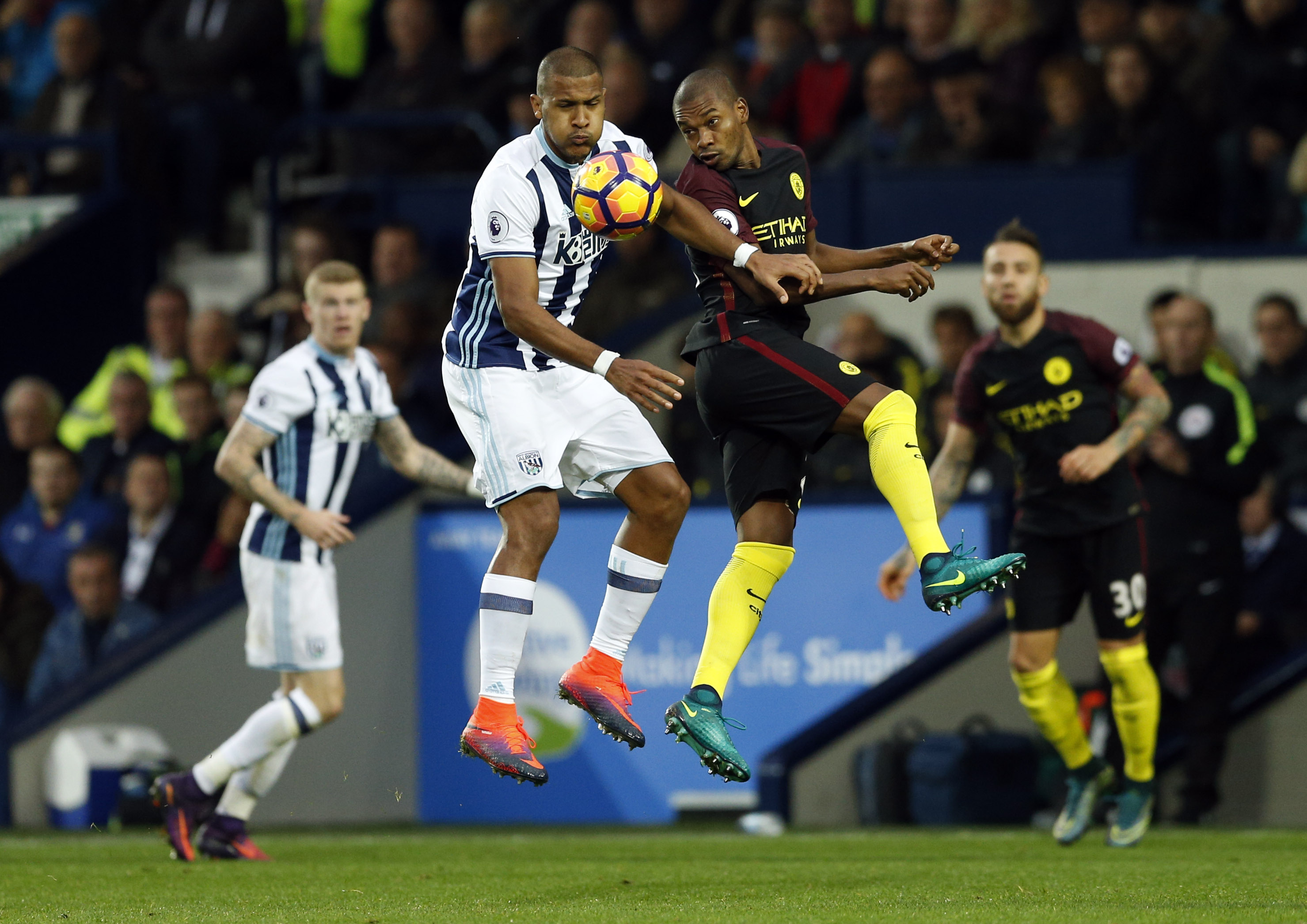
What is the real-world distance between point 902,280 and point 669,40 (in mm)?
7750

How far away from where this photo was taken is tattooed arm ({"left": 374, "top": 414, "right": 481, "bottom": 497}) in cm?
863

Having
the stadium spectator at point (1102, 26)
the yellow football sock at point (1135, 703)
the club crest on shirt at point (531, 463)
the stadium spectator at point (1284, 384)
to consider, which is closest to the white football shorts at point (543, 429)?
the club crest on shirt at point (531, 463)

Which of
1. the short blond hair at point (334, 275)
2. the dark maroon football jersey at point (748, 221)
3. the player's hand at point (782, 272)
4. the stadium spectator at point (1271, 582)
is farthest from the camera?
the stadium spectator at point (1271, 582)

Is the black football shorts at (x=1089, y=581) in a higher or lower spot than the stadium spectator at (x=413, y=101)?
lower

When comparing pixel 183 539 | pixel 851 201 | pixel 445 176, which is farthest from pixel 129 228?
pixel 851 201

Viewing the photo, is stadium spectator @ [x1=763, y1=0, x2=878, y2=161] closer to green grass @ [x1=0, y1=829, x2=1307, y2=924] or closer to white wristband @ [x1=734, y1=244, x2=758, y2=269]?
green grass @ [x1=0, y1=829, x2=1307, y2=924]

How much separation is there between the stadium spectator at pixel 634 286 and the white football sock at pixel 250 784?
427 cm

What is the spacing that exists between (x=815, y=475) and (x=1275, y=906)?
19.2 feet

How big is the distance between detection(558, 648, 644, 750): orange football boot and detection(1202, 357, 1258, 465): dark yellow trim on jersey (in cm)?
436

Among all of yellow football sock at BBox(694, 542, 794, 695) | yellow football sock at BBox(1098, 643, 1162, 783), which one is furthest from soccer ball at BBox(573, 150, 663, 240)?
yellow football sock at BBox(1098, 643, 1162, 783)

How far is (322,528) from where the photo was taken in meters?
8.59

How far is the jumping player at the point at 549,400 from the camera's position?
666 cm

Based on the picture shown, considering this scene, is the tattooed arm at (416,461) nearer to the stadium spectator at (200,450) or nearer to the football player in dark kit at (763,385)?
the football player in dark kit at (763,385)

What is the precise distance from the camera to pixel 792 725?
1112 centimetres
